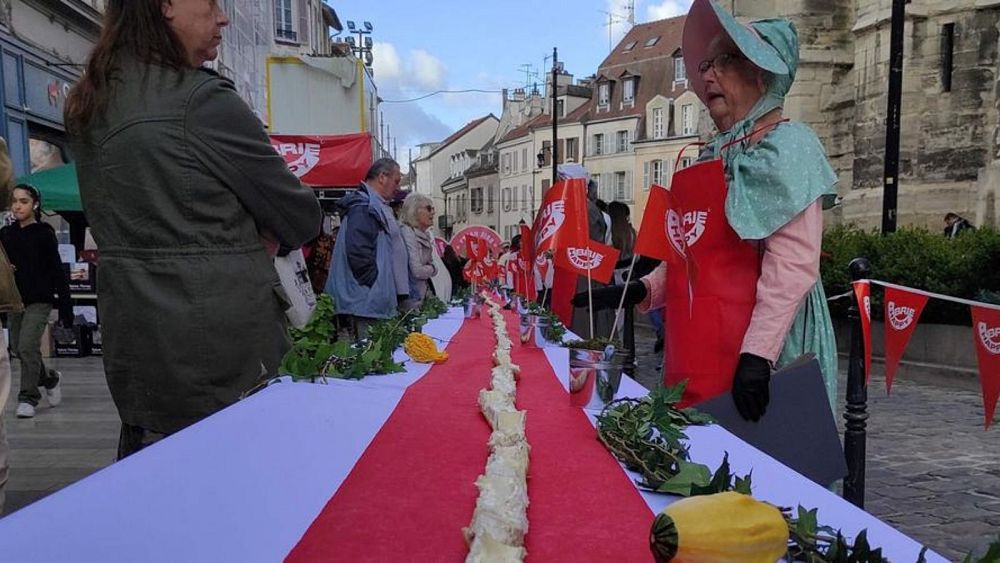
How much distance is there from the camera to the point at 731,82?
2.24m

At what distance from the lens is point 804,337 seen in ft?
6.90

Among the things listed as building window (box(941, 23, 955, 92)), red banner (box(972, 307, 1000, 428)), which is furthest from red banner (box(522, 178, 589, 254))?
building window (box(941, 23, 955, 92))

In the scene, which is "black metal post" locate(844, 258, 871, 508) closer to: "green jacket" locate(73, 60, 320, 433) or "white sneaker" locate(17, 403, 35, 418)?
"green jacket" locate(73, 60, 320, 433)

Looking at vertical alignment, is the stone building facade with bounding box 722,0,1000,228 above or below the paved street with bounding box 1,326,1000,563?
above

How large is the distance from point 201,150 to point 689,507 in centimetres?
144

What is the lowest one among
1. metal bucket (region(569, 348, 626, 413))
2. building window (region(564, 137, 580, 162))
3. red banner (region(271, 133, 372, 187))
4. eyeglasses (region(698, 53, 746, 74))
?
metal bucket (region(569, 348, 626, 413))

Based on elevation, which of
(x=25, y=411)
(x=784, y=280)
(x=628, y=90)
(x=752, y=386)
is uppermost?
(x=628, y=90)

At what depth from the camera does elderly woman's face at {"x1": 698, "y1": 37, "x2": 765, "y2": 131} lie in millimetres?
2219

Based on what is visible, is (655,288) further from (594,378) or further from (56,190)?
(56,190)

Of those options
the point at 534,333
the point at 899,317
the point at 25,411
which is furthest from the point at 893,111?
the point at 25,411

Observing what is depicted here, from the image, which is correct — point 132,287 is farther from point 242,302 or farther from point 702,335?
point 702,335

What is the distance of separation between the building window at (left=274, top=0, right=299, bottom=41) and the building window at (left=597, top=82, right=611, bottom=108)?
23932 millimetres

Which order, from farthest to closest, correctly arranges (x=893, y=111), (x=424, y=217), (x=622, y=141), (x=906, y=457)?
(x=622, y=141)
(x=893, y=111)
(x=424, y=217)
(x=906, y=457)

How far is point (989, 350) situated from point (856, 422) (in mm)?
1278
